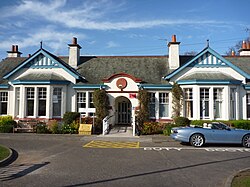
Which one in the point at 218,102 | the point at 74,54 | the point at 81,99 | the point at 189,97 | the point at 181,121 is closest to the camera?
the point at 181,121

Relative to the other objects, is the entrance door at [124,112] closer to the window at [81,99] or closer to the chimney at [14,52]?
the window at [81,99]

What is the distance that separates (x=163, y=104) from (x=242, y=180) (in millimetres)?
14106

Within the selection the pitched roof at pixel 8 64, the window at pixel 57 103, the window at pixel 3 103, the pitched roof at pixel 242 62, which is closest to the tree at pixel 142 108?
the window at pixel 57 103

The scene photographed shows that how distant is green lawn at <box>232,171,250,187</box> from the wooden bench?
15.1 m

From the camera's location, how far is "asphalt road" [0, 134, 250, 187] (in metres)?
6.91

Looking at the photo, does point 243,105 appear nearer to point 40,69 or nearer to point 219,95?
point 219,95

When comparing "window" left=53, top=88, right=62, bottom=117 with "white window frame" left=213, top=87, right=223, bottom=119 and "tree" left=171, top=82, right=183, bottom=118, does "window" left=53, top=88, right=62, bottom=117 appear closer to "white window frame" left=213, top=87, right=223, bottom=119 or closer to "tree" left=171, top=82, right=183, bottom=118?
"tree" left=171, top=82, right=183, bottom=118

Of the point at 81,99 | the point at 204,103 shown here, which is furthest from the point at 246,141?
the point at 81,99

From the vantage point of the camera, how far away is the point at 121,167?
336 inches

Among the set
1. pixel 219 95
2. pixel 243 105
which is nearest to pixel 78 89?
pixel 219 95

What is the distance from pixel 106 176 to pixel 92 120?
1202 centimetres

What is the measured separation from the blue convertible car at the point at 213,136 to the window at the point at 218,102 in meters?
5.93

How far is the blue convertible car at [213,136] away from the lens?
524 inches

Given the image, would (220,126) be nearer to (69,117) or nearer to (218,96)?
(218,96)
